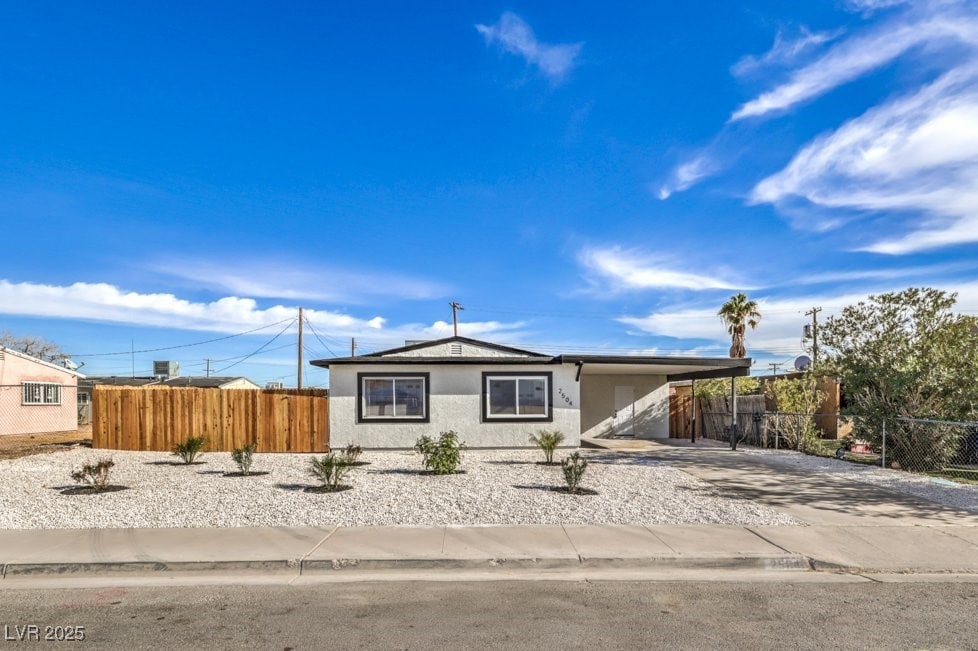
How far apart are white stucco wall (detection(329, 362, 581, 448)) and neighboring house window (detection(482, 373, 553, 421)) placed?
0.18m

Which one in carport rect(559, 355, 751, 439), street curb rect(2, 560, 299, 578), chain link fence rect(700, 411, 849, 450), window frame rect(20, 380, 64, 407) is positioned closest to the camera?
street curb rect(2, 560, 299, 578)

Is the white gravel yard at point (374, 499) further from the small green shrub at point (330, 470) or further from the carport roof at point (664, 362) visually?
the carport roof at point (664, 362)

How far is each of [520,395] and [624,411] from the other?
649 centimetres

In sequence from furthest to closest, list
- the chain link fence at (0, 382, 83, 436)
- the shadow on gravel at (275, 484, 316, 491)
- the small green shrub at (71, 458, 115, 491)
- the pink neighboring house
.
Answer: the pink neighboring house
the chain link fence at (0, 382, 83, 436)
the shadow on gravel at (275, 484, 316, 491)
the small green shrub at (71, 458, 115, 491)

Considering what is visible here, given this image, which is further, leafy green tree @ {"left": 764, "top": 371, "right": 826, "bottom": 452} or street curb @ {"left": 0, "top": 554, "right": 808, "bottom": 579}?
leafy green tree @ {"left": 764, "top": 371, "right": 826, "bottom": 452}

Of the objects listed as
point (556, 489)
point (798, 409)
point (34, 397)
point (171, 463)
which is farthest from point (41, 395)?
point (798, 409)

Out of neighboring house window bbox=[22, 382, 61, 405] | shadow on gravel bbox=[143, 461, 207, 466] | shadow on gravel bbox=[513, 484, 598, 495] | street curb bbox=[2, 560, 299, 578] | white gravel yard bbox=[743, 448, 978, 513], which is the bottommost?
white gravel yard bbox=[743, 448, 978, 513]

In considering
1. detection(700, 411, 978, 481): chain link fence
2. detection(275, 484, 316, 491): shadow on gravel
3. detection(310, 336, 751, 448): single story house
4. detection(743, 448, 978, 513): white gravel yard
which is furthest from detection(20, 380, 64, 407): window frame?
detection(700, 411, 978, 481): chain link fence

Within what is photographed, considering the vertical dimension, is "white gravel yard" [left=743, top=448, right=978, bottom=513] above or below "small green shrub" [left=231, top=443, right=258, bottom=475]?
below

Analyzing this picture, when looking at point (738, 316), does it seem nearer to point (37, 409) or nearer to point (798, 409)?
point (798, 409)

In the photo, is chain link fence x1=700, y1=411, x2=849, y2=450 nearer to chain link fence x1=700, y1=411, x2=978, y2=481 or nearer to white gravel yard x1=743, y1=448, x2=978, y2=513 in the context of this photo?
chain link fence x1=700, y1=411, x2=978, y2=481

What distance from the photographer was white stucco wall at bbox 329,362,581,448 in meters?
17.2

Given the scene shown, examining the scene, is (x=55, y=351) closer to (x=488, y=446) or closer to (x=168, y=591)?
(x=488, y=446)

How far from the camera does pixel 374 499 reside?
986 centimetres
